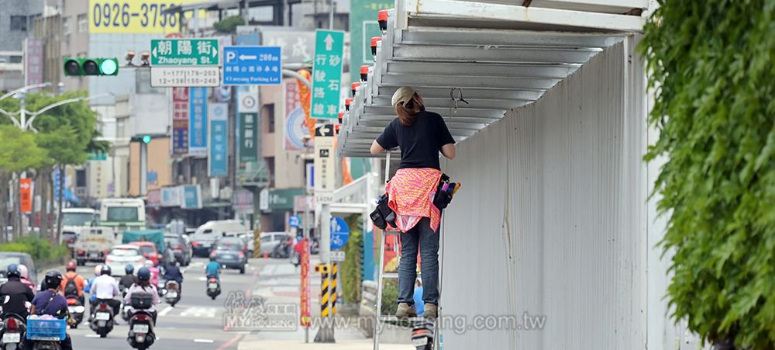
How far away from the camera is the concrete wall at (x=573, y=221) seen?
853cm

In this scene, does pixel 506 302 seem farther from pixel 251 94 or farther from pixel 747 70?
pixel 251 94

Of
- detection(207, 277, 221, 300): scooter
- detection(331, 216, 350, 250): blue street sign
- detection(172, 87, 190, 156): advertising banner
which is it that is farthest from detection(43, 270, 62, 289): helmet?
detection(172, 87, 190, 156): advertising banner

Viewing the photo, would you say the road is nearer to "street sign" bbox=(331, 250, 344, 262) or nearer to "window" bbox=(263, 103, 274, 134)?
"street sign" bbox=(331, 250, 344, 262)

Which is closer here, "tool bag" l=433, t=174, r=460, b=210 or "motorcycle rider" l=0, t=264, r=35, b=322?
"tool bag" l=433, t=174, r=460, b=210

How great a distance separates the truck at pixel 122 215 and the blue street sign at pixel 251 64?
48.5 metres

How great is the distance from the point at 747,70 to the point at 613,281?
3.76 meters

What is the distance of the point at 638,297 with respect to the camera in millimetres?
8508

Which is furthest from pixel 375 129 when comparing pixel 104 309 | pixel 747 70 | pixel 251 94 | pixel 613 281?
pixel 251 94

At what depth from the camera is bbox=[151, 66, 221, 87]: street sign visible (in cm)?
3053

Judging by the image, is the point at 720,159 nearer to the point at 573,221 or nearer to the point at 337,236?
the point at 573,221

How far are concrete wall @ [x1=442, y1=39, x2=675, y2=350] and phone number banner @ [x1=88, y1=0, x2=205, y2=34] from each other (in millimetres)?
100272

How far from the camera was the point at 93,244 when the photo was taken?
7112 centimetres

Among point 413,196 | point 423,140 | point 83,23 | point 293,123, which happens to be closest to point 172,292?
point 423,140

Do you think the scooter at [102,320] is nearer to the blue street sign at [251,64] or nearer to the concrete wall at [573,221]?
the blue street sign at [251,64]
